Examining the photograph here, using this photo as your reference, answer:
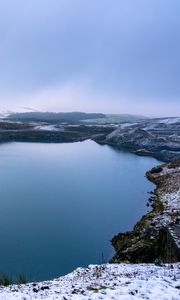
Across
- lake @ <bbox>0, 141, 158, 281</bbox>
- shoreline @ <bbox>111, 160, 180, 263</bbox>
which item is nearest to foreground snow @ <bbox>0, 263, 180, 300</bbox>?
shoreline @ <bbox>111, 160, 180, 263</bbox>

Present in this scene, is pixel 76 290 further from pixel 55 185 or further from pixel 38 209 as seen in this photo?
pixel 55 185

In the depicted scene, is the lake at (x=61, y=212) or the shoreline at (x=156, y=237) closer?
the shoreline at (x=156, y=237)

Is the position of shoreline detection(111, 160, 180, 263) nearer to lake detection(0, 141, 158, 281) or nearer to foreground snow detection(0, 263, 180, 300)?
lake detection(0, 141, 158, 281)

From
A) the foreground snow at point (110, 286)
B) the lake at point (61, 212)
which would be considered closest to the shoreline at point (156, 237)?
the lake at point (61, 212)

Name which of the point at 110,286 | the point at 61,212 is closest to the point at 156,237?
the point at 110,286

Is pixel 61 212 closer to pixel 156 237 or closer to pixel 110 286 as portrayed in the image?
pixel 156 237

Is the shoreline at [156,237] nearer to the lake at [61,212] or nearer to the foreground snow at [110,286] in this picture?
the lake at [61,212]
